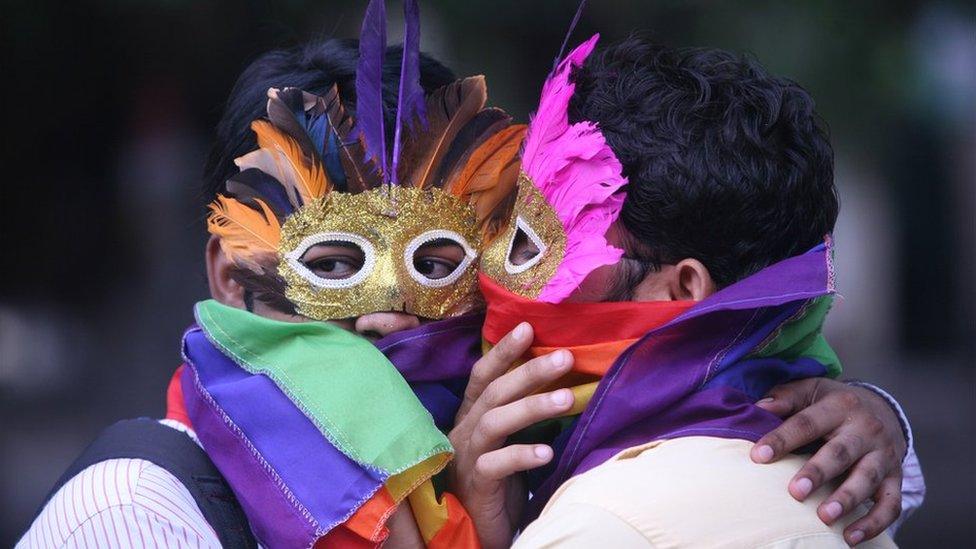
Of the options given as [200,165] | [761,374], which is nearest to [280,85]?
[761,374]

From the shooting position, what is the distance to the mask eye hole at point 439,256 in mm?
2752

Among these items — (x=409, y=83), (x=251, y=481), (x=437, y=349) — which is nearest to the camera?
(x=251, y=481)

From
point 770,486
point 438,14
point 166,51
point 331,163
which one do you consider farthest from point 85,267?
point 770,486

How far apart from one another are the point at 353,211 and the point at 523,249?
44cm

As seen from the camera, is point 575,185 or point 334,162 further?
point 334,162

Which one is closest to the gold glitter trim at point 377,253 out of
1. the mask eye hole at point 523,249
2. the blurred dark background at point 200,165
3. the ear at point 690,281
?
the mask eye hole at point 523,249

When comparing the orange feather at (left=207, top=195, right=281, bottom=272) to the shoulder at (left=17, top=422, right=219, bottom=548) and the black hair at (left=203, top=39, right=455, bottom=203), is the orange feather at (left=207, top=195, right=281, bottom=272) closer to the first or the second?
the black hair at (left=203, top=39, right=455, bottom=203)

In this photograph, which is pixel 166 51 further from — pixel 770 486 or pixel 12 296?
pixel 770 486

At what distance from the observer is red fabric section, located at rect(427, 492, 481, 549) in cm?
243

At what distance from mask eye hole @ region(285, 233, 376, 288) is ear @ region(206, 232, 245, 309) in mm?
261

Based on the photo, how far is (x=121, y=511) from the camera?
7.35 ft

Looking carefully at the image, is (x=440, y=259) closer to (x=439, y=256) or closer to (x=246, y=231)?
(x=439, y=256)

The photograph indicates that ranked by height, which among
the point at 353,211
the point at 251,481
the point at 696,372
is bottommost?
the point at 251,481

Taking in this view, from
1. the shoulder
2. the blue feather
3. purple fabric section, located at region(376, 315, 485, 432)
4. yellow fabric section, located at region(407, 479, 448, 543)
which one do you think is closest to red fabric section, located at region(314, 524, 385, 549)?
yellow fabric section, located at region(407, 479, 448, 543)
